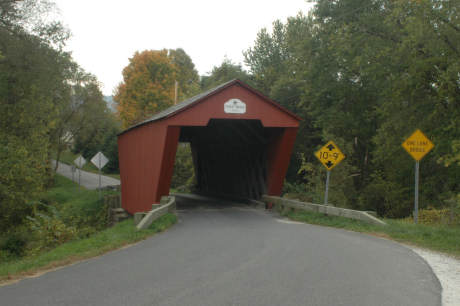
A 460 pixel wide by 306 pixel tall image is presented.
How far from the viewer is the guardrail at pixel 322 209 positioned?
1080cm

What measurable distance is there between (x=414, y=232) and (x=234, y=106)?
7597 mm

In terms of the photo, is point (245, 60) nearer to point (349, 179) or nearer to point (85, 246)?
point (349, 179)

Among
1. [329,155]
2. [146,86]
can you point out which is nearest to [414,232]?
[329,155]

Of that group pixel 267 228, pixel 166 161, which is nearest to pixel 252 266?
pixel 267 228

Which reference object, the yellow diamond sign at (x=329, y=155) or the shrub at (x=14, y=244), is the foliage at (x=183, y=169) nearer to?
the shrub at (x=14, y=244)

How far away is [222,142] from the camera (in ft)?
69.0

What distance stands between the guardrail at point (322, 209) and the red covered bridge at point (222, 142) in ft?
3.82

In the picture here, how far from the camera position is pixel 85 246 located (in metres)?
8.49

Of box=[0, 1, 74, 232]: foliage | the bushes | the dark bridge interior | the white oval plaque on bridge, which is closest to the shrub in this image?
the bushes

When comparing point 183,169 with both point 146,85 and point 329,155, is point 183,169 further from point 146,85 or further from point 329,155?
point 329,155

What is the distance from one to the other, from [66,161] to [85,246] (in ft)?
195

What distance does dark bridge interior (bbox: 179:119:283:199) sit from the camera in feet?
58.1

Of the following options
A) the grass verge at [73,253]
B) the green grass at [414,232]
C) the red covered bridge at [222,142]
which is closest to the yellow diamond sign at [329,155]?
the green grass at [414,232]

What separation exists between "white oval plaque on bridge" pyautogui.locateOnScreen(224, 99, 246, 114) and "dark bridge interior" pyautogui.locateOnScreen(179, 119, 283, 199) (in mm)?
2143
